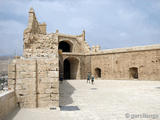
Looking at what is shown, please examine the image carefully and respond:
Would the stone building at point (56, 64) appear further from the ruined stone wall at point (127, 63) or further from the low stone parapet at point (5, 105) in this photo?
the low stone parapet at point (5, 105)

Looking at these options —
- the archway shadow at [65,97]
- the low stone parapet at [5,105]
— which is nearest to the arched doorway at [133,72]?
the archway shadow at [65,97]

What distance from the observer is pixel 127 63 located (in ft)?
58.3

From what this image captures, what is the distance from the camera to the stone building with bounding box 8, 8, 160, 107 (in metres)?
5.41

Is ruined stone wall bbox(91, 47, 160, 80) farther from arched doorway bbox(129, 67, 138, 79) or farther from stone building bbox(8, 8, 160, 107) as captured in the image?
arched doorway bbox(129, 67, 138, 79)

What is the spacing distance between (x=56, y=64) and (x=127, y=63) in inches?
541

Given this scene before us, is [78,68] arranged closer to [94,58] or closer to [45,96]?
[94,58]

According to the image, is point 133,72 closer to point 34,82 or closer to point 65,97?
point 65,97

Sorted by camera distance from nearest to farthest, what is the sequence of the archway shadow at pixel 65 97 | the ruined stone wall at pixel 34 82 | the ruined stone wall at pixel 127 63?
the ruined stone wall at pixel 34 82 → the archway shadow at pixel 65 97 → the ruined stone wall at pixel 127 63

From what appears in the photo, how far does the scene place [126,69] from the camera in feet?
58.2

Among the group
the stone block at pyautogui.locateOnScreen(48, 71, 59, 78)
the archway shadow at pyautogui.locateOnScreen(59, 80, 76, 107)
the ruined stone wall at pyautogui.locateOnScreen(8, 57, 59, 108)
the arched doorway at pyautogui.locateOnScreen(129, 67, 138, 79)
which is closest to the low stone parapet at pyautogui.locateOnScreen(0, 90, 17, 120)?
the ruined stone wall at pyautogui.locateOnScreen(8, 57, 59, 108)

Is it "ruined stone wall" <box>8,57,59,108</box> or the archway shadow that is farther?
the archway shadow

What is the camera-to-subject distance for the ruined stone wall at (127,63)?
16016 millimetres

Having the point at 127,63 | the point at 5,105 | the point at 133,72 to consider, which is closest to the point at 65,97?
the point at 5,105

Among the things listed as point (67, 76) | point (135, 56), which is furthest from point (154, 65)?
point (67, 76)
